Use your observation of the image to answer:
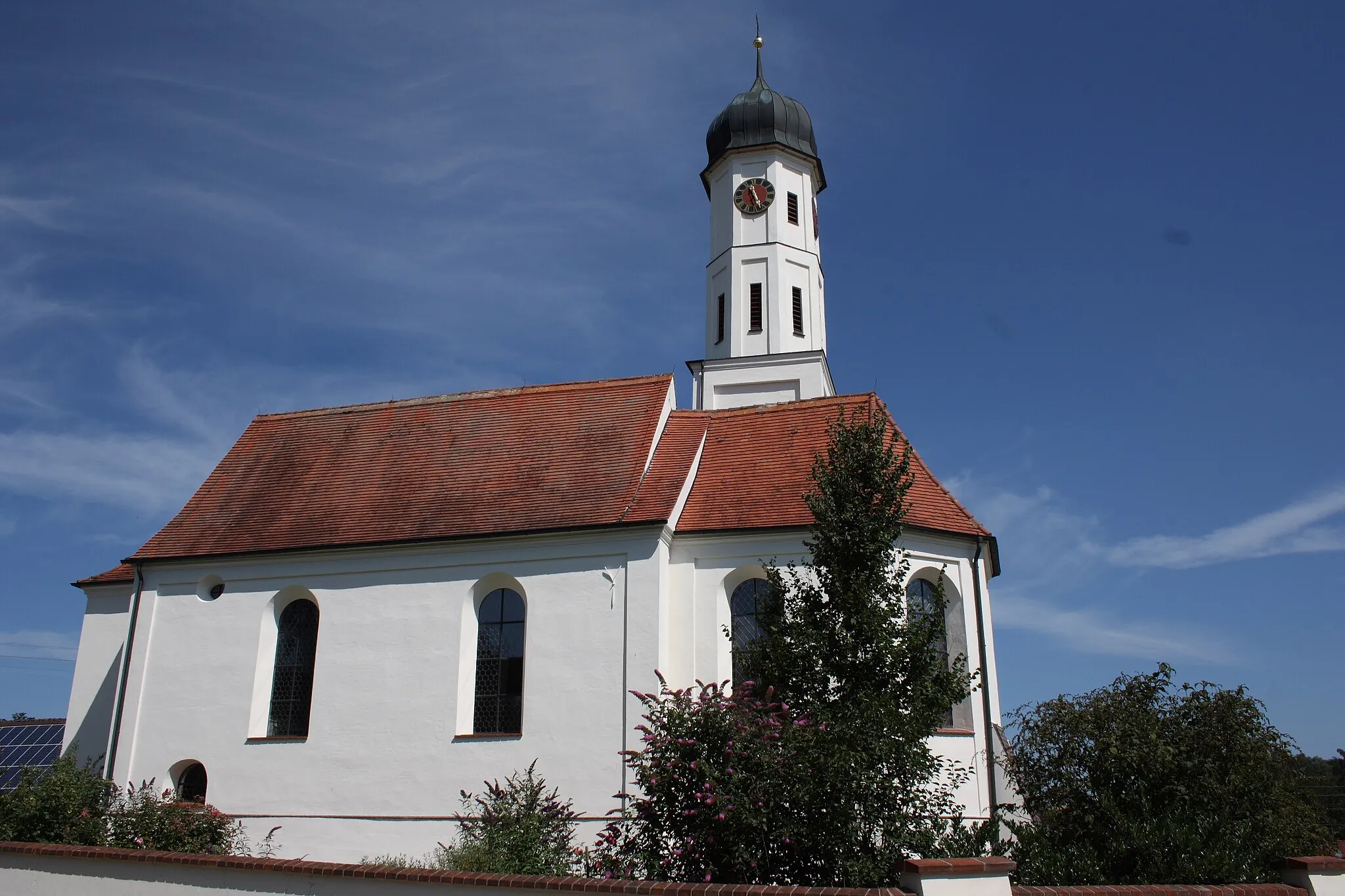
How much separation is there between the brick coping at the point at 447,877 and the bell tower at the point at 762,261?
2109 cm

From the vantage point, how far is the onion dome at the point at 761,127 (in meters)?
34.3

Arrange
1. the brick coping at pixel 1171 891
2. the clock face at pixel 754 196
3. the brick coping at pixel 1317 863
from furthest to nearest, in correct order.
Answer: the clock face at pixel 754 196, the brick coping at pixel 1317 863, the brick coping at pixel 1171 891

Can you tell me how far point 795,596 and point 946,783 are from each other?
234 inches

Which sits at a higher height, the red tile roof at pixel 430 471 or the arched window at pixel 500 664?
the red tile roof at pixel 430 471

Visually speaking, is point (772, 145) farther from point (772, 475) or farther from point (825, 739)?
point (825, 739)

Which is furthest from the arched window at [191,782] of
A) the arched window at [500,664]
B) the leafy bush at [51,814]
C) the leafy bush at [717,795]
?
the leafy bush at [717,795]

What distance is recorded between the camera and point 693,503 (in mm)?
21359

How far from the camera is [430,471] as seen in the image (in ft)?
76.9

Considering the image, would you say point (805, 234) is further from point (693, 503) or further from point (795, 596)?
point (795, 596)

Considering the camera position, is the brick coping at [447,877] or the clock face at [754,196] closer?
the brick coping at [447,877]

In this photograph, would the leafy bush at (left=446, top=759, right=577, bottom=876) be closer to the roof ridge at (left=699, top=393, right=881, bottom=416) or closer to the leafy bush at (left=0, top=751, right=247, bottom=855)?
the leafy bush at (left=0, top=751, right=247, bottom=855)

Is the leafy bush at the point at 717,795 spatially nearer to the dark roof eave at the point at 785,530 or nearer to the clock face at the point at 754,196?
the dark roof eave at the point at 785,530

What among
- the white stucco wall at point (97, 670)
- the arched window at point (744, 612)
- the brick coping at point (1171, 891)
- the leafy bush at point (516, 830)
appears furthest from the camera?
the white stucco wall at point (97, 670)

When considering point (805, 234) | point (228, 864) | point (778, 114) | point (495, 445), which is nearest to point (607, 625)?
point (495, 445)
